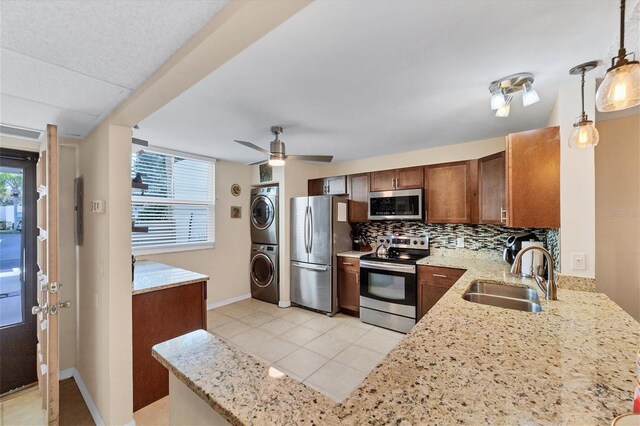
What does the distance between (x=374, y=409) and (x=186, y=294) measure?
2.13 m

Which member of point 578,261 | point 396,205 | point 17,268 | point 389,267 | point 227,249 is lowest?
point 389,267

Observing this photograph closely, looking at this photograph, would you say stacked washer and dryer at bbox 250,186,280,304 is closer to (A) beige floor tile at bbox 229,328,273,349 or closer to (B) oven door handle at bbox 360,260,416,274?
(A) beige floor tile at bbox 229,328,273,349

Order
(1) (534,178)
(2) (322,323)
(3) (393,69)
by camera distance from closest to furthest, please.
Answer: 1. (3) (393,69)
2. (1) (534,178)
3. (2) (322,323)

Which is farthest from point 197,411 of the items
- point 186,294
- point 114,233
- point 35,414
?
point 35,414

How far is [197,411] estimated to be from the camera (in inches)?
31.7

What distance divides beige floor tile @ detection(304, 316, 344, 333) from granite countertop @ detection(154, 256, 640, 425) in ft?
7.92

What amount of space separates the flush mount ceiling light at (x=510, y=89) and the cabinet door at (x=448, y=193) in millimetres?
1410

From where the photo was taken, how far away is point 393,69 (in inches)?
63.9

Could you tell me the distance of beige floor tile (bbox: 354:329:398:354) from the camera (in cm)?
291

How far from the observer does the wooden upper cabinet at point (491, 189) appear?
2.65 metres

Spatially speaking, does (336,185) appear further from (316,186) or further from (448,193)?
(448,193)

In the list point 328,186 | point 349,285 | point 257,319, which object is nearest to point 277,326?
point 257,319

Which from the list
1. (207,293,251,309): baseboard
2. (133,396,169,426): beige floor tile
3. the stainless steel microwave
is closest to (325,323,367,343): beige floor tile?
the stainless steel microwave

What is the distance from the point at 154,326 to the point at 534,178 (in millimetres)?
3200
